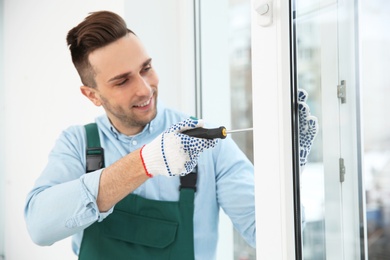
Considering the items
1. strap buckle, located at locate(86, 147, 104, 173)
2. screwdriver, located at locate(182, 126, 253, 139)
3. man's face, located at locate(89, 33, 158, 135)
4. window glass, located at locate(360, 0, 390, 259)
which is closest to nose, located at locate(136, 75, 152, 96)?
man's face, located at locate(89, 33, 158, 135)

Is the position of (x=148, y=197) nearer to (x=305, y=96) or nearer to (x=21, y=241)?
(x=305, y=96)

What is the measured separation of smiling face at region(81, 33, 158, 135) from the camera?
132 centimetres

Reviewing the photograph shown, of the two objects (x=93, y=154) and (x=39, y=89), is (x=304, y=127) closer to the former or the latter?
(x=93, y=154)

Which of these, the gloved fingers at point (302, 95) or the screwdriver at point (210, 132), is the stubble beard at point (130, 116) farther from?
the gloved fingers at point (302, 95)

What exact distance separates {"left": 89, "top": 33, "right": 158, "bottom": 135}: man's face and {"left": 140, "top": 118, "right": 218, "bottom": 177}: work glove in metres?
0.30

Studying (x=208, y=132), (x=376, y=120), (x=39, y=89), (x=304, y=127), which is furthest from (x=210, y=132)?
(x=39, y=89)

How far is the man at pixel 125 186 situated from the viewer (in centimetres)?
116

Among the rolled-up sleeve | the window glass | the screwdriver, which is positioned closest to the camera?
the window glass

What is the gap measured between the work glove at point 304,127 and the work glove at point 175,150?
285 millimetres

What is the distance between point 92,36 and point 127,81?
18 cm

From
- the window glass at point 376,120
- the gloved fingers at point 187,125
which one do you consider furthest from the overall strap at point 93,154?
the window glass at point 376,120

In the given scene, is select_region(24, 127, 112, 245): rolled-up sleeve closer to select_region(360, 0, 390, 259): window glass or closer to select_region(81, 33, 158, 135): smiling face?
select_region(81, 33, 158, 135): smiling face

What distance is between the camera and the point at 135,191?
1.32 metres

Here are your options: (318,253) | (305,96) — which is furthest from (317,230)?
(305,96)
